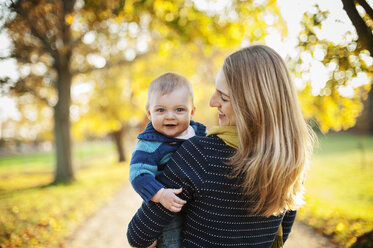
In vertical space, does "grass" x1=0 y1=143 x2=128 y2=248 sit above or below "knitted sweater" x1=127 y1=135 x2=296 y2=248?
below

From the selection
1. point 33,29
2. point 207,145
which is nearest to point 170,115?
point 207,145

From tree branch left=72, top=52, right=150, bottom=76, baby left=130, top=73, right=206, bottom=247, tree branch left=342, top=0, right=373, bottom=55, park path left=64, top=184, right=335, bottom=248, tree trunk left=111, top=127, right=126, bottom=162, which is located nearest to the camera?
baby left=130, top=73, right=206, bottom=247

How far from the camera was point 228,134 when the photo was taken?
1494mm

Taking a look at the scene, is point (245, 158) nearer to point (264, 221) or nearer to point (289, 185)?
point (289, 185)

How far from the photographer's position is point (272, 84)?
→ 146cm

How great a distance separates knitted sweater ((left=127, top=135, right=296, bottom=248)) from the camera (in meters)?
1.39

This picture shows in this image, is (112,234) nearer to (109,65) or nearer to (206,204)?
(206,204)

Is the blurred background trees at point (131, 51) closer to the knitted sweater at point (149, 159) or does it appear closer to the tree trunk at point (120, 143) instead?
the knitted sweater at point (149, 159)

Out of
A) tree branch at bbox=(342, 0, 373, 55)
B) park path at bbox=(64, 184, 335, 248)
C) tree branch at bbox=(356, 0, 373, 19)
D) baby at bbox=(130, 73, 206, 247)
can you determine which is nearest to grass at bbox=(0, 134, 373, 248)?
park path at bbox=(64, 184, 335, 248)

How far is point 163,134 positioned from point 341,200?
31.4ft

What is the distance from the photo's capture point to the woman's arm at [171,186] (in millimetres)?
1398

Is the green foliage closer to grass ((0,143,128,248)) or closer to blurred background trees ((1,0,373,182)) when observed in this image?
blurred background trees ((1,0,373,182))

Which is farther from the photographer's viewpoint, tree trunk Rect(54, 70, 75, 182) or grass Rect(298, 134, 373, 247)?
tree trunk Rect(54, 70, 75, 182)

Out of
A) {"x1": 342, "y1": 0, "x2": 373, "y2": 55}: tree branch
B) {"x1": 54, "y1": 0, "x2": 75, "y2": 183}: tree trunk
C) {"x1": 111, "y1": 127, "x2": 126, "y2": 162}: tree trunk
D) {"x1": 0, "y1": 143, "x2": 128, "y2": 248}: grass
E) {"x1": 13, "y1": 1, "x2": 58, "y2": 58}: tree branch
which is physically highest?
{"x1": 13, "y1": 1, "x2": 58, "y2": 58}: tree branch
